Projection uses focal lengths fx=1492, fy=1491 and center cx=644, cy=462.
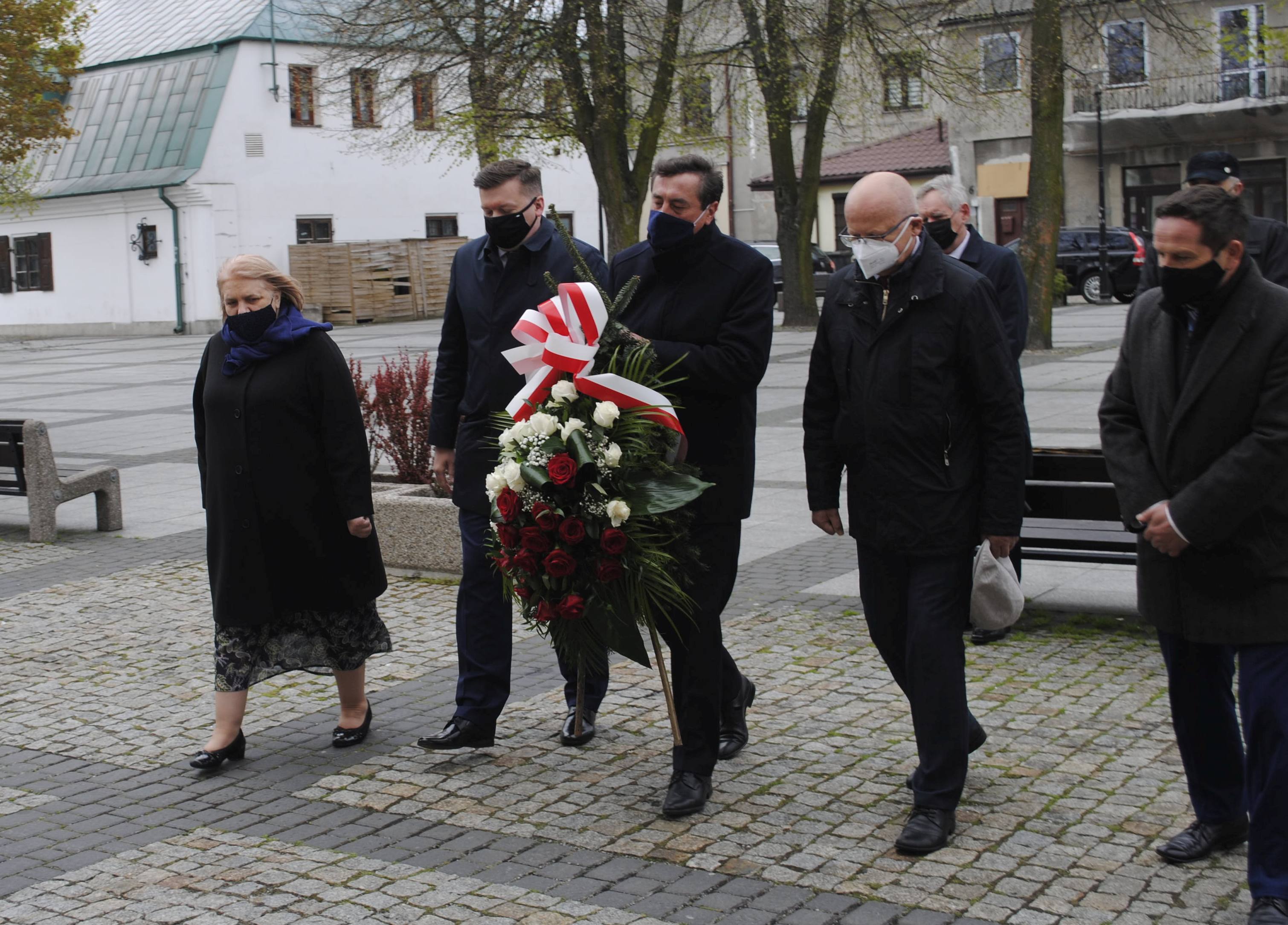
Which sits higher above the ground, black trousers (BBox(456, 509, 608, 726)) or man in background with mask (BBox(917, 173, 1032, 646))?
man in background with mask (BBox(917, 173, 1032, 646))

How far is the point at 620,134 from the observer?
2416 cm

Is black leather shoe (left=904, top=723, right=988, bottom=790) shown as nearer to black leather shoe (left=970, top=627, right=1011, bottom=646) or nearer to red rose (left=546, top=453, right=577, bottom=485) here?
red rose (left=546, top=453, right=577, bottom=485)

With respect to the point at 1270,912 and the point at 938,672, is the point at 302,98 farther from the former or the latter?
the point at 1270,912

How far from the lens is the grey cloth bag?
4.34m

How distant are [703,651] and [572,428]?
33.4 inches

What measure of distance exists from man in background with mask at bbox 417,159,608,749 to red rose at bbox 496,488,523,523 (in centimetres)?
60

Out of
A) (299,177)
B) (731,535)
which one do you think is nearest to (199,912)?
(731,535)

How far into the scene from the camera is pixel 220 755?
5391mm

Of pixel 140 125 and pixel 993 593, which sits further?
pixel 140 125

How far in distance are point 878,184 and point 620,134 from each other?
2025cm

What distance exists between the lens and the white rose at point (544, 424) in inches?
179

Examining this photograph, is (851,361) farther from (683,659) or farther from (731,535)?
(683,659)

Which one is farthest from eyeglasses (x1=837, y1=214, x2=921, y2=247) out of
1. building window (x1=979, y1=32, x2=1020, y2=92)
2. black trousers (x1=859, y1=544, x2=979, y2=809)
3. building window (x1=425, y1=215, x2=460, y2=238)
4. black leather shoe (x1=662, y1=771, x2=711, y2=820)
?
building window (x1=425, y1=215, x2=460, y2=238)

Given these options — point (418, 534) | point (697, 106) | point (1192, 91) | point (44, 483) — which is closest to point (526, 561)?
point (418, 534)
